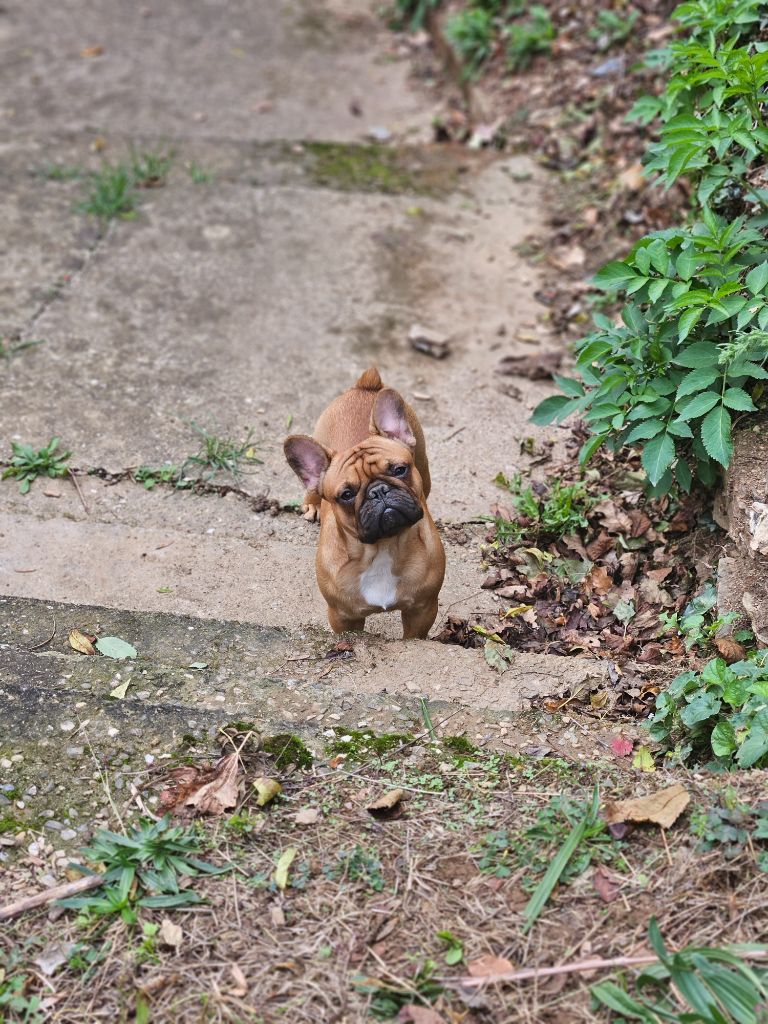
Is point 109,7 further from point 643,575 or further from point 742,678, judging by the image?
point 742,678

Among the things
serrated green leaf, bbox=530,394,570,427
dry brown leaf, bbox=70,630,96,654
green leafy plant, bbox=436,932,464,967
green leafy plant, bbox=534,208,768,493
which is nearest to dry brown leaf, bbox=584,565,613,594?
green leafy plant, bbox=534,208,768,493

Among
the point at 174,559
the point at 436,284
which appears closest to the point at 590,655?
the point at 174,559

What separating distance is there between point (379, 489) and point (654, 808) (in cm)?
163

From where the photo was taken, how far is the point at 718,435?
4.12m

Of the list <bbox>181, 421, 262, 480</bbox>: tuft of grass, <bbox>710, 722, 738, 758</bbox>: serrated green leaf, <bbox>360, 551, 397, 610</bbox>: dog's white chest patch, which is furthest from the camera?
<bbox>181, 421, 262, 480</bbox>: tuft of grass

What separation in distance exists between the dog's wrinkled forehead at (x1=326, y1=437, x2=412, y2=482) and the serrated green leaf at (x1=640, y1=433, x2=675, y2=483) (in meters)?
0.96

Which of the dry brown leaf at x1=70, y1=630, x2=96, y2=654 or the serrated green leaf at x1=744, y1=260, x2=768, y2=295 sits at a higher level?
the serrated green leaf at x1=744, y1=260, x2=768, y2=295

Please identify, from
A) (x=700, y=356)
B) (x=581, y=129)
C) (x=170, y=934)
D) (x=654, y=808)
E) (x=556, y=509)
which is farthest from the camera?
(x=581, y=129)

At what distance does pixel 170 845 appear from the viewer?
3115mm

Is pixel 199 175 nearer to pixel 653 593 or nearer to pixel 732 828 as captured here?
pixel 653 593

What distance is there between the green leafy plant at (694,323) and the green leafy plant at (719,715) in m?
0.89

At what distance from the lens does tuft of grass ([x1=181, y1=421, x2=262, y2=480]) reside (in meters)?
5.80

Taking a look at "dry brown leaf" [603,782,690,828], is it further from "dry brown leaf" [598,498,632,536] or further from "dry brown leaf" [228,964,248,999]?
"dry brown leaf" [598,498,632,536]

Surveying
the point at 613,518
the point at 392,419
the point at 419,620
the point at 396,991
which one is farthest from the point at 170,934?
the point at 613,518
